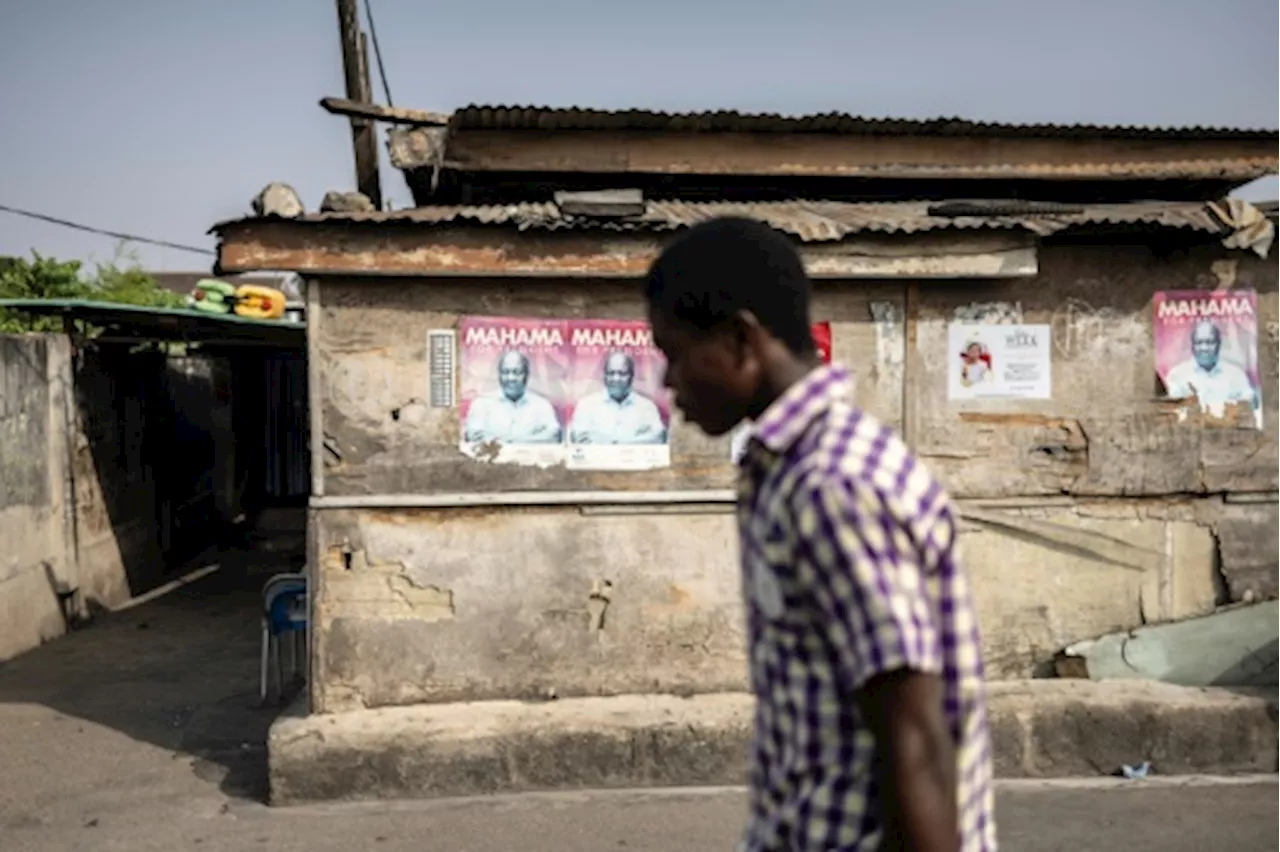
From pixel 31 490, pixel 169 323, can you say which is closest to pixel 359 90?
pixel 169 323

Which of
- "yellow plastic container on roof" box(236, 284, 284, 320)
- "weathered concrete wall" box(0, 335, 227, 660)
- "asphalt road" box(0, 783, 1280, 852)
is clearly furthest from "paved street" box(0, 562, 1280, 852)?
"yellow plastic container on roof" box(236, 284, 284, 320)

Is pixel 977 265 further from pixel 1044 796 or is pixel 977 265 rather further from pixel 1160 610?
pixel 1044 796

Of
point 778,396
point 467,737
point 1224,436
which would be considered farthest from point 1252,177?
point 778,396

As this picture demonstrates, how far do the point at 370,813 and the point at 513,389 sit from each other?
2.02 meters

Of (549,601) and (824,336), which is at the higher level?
(824,336)

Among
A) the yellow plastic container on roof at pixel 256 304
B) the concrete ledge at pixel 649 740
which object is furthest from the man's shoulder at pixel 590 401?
the yellow plastic container on roof at pixel 256 304

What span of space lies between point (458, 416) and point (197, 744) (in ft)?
8.38

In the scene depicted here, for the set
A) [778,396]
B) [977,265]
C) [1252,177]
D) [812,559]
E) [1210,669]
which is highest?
[1252,177]

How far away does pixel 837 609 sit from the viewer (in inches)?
66.8

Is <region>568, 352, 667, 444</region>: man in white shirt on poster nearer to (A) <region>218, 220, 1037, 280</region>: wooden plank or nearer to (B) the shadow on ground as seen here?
(A) <region>218, 220, 1037, 280</region>: wooden plank

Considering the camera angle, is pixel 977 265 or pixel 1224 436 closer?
pixel 977 265

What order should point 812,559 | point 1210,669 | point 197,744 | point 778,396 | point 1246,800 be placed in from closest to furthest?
1. point 812,559
2. point 778,396
3. point 1246,800
4. point 1210,669
5. point 197,744

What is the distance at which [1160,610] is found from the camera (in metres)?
6.62

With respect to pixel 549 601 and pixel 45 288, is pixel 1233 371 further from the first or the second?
Answer: pixel 45 288
